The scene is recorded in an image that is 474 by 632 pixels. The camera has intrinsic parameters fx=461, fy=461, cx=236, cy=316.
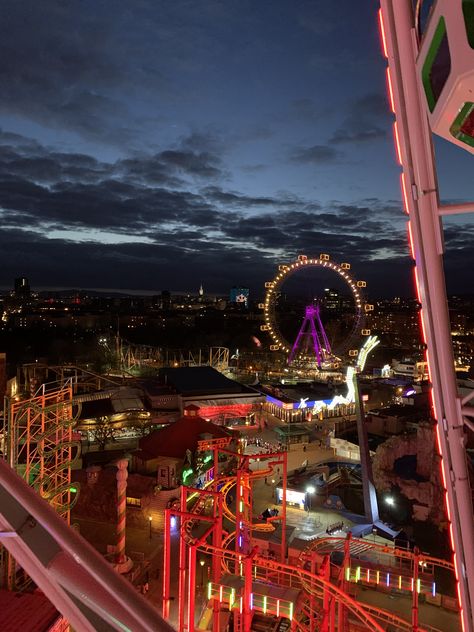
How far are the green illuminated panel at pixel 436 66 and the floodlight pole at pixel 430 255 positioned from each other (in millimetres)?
238

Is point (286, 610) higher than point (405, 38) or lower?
lower

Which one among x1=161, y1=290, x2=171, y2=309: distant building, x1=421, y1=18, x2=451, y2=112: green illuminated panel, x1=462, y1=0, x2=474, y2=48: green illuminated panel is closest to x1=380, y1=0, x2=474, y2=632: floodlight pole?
x1=421, y1=18, x2=451, y2=112: green illuminated panel

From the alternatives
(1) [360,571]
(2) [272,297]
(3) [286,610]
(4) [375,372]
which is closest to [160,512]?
(1) [360,571]

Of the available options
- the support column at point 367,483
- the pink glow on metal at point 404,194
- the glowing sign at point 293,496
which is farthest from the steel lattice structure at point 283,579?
the pink glow on metal at point 404,194

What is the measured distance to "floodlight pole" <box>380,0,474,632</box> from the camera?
2.29 m

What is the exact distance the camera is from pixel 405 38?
7.53 ft

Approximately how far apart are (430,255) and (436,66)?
2.79 feet

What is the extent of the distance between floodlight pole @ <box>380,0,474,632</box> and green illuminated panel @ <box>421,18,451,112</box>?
0.24 m

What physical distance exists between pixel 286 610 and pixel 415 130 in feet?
21.5

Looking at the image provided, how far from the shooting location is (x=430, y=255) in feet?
7.64

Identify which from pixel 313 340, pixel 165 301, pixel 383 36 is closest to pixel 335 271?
pixel 313 340

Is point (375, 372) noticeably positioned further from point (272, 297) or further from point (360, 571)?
point (360, 571)

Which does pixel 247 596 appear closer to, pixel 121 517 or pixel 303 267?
pixel 121 517

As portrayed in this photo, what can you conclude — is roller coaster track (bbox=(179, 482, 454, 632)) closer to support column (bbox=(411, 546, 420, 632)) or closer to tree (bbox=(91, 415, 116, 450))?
support column (bbox=(411, 546, 420, 632))
